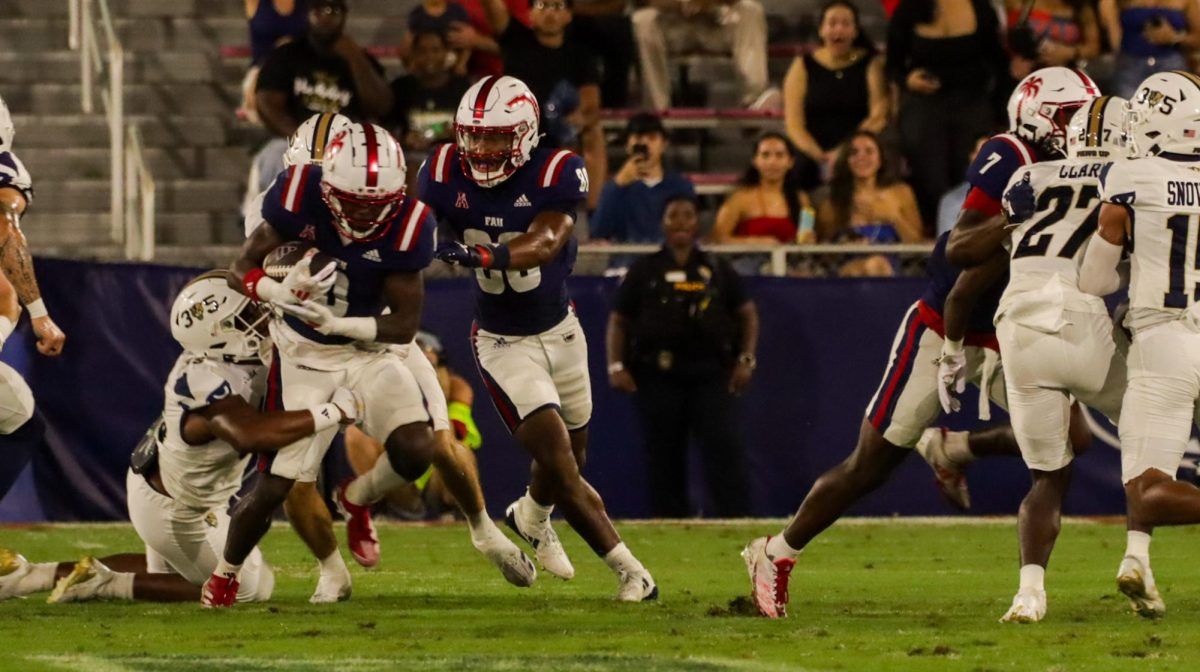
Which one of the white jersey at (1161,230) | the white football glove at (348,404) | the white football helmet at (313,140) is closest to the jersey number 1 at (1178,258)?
the white jersey at (1161,230)

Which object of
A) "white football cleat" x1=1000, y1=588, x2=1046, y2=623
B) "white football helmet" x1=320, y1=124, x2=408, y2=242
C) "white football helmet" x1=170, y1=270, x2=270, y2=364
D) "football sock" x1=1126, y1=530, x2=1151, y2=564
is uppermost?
"white football helmet" x1=320, y1=124, x2=408, y2=242

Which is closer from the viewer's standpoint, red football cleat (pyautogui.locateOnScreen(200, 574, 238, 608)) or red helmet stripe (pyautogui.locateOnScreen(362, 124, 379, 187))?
red helmet stripe (pyautogui.locateOnScreen(362, 124, 379, 187))

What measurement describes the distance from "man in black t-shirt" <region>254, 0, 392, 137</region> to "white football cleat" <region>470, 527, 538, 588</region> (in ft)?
16.5

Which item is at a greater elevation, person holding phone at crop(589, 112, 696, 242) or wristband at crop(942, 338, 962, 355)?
wristband at crop(942, 338, 962, 355)

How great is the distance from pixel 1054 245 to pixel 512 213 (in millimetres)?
2065

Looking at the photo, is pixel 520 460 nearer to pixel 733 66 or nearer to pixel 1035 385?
pixel 733 66

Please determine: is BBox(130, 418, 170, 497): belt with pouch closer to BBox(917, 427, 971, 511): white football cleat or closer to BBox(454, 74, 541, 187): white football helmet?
BBox(454, 74, 541, 187): white football helmet

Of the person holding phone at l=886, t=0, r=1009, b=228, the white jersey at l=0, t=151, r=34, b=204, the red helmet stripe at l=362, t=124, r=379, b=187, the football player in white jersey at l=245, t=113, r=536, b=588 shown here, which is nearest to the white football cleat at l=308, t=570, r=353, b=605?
the football player in white jersey at l=245, t=113, r=536, b=588

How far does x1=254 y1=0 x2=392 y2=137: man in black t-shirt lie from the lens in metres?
12.3

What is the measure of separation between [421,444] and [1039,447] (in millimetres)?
2152

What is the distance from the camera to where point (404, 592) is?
7984 millimetres

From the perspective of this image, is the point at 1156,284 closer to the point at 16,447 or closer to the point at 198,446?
the point at 198,446

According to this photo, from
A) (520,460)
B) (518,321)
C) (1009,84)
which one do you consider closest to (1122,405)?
(518,321)

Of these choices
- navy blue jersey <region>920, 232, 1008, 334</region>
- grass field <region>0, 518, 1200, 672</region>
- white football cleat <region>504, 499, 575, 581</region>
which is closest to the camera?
grass field <region>0, 518, 1200, 672</region>
